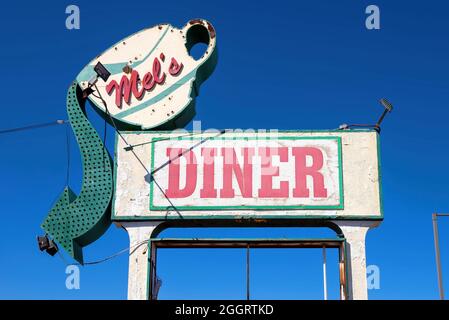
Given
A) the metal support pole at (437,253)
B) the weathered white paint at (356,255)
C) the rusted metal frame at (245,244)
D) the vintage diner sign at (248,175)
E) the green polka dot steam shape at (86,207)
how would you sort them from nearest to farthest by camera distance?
the weathered white paint at (356,255), the rusted metal frame at (245,244), the vintage diner sign at (248,175), the green polka dot steam shape at (86,207), the metal support pole at (437,253)

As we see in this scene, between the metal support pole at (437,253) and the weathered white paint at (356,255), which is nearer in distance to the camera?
the weathered white paint at (356,255)

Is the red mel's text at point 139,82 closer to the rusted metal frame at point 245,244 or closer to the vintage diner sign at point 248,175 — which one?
the vintage diner sign at point 248,175

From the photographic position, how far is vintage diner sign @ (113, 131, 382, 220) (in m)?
15.7

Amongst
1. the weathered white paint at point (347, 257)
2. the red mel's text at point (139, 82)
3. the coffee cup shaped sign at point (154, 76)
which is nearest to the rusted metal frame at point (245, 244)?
the weathered white paint at point (347, 257)

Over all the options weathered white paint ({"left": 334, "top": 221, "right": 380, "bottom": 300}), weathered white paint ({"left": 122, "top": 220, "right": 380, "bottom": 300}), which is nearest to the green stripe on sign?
weathered white paint ({"left": 122, "top": 220, "right": 380, "bottom": 300})

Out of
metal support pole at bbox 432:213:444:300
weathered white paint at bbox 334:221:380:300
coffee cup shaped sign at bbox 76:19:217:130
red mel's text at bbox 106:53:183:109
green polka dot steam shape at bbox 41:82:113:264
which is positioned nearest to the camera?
weathered white paint at bbox 334:221:380:300

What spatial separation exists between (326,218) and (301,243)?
0.77 m

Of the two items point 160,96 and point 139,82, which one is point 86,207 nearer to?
point 160,96

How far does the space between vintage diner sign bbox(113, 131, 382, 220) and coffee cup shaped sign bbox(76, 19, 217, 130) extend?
22.6 inches

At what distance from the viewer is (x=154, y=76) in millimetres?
16969

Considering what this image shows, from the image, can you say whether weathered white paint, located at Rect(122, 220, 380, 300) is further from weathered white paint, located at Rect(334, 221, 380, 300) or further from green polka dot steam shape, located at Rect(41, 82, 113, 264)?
green polka dot steam shape, located at Rect(41, 82, 113, 264)

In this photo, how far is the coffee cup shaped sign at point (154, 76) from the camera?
16688 mm

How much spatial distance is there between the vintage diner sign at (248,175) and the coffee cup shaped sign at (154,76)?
57 centimetres

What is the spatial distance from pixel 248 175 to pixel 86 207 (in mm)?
3674
